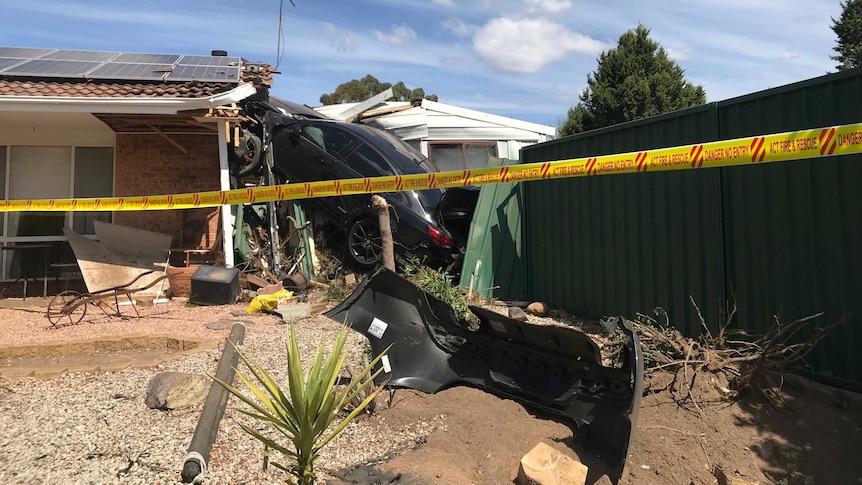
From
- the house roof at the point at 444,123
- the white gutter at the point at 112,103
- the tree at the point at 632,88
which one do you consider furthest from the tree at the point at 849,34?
the white gutter at the point at 112,103

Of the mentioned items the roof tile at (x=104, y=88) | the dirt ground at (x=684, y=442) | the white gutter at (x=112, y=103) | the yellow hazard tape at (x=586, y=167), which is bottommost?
the dirt ground at (x=684, y=442)

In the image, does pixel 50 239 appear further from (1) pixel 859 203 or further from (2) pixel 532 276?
(1) pixel 859 203

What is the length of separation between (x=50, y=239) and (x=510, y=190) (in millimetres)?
8037

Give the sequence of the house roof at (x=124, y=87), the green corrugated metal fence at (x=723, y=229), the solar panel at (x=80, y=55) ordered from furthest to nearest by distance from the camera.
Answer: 1. the solar panel at (x=80, y=55)
2. the house roof at (x=124, y=87)
3. the green corrugated metal fence at (x=723, y=229)

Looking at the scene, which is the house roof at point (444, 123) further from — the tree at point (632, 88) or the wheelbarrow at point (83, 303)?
the wheelbarrow at point (83, 303)

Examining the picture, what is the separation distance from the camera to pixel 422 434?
12.5ft

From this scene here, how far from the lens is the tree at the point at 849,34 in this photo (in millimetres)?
23703

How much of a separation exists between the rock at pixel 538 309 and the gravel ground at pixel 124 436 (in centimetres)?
297

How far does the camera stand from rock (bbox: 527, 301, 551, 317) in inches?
284

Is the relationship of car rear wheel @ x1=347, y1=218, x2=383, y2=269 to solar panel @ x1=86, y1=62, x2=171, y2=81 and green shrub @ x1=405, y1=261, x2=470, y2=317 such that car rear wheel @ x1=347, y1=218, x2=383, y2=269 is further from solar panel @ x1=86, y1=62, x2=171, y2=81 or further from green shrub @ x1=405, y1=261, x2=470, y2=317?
solar panel @ x1=86, y1=62, x2=171, y2=81

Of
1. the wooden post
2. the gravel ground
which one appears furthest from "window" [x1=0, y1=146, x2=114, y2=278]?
the gravel ground

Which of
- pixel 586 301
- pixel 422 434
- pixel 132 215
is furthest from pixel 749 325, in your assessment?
pixel 132 215

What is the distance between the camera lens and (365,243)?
28.2 ft

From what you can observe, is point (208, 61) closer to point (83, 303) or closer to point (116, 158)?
point (116, 158)
